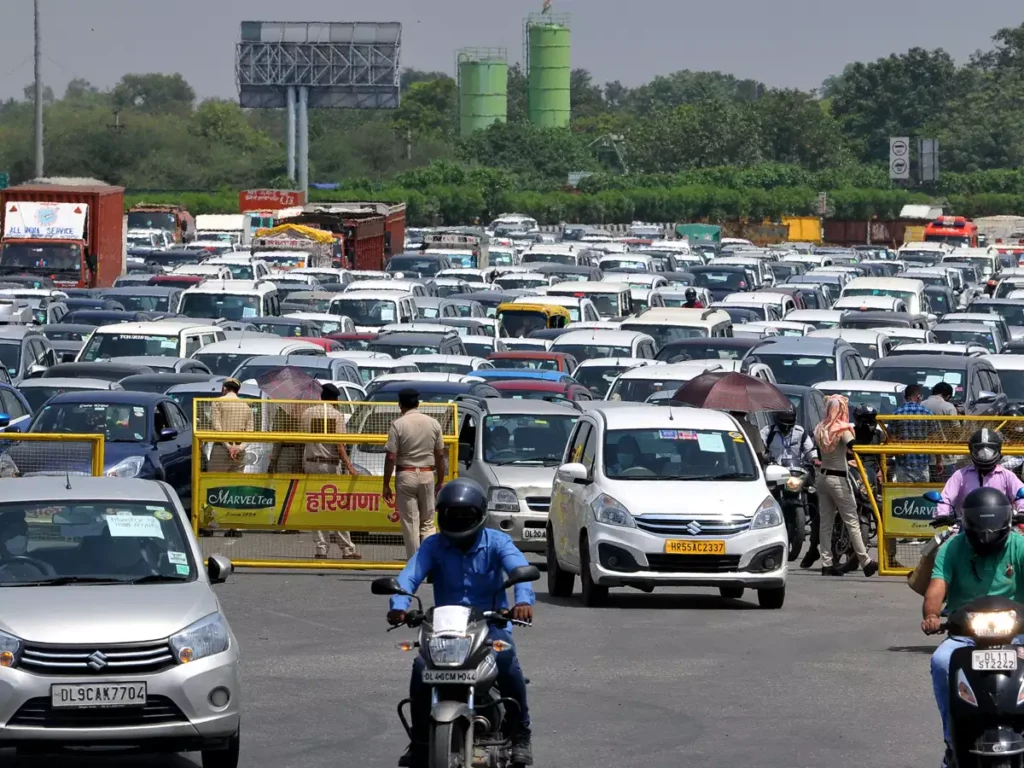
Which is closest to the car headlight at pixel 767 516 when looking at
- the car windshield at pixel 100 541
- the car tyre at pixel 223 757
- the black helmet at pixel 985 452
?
the black helmet at pixel 985 452

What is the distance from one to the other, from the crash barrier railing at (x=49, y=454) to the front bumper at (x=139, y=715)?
7514 millimetres

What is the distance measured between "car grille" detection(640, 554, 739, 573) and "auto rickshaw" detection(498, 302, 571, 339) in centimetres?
2156

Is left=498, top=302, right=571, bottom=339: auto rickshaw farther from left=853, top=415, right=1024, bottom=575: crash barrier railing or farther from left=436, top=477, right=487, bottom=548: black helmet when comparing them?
left=436, top=477, right=487, bottom=548: black helmet

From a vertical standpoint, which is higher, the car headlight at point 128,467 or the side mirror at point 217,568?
the side mirror at point 217,568

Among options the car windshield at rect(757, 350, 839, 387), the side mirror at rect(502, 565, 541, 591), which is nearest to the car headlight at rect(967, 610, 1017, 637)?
the side mirror at rect(502, 565, 541, 591)

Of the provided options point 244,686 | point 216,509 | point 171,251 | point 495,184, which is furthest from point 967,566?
point 495,184

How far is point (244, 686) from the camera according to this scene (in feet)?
42.5

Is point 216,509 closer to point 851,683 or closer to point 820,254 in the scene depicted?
point 851,683

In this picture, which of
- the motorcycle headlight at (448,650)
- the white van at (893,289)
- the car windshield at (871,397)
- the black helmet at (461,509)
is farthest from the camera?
the white van at (893,289)

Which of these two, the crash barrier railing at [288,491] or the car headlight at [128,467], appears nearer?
the crash barrier railing at [288,491]

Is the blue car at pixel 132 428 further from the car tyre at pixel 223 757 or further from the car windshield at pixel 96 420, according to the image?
the car tyre at pixel 223 757

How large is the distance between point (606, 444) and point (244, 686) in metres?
5.24

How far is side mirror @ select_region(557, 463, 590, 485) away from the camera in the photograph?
16.2 meters

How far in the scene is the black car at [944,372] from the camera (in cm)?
2750
